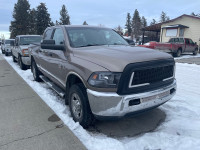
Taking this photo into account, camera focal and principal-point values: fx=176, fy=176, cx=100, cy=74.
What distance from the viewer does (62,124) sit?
140 inches

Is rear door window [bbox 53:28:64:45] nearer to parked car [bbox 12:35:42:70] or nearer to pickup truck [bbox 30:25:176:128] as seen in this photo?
pickup truck [bbox 30:25:176:128]

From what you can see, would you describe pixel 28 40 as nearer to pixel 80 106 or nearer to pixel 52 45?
pixel 52 45

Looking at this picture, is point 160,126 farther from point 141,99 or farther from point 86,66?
point 86,66

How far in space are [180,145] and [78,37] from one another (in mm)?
2867

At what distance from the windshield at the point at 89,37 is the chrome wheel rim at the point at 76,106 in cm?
107

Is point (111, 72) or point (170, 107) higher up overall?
point (111, 72)

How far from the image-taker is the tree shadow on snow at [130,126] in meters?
3.27

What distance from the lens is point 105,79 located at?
268 centimetres

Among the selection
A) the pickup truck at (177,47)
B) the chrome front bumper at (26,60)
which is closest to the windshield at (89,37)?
the chrome front bumper at (26,60)

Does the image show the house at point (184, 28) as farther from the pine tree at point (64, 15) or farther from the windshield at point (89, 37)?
the pine tree at point (64, 15)

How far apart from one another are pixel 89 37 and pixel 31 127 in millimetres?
2273

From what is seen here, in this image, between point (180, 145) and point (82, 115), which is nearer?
point (180, 145)

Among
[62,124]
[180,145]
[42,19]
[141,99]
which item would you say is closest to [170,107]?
[180,145]

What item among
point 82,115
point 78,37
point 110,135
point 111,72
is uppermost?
point 78,37
